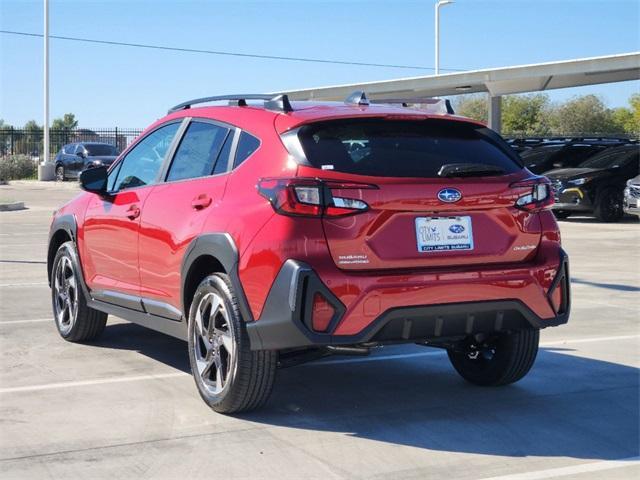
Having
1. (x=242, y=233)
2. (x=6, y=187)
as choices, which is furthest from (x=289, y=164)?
(x=6, y=187)

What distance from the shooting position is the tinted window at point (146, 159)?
22.9 ft

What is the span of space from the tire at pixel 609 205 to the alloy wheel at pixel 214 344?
17.5 m

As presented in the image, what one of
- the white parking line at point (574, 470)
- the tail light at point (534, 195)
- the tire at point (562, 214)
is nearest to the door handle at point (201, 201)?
the tail light at point (534, 195)

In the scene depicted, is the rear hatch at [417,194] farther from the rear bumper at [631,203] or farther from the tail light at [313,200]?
the rear bumper at [631,203]

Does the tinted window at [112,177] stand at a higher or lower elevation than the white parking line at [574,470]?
higher

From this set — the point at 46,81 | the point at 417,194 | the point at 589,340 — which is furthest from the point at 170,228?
the point at 46,81

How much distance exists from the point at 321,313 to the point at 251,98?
1.77 meters

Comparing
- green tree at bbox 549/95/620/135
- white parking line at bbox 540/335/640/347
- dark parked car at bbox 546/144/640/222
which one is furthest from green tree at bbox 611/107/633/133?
white parking line at bbox 540/335/640/347

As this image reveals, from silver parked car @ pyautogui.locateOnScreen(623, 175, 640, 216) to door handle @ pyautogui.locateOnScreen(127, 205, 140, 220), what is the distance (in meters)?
14.2

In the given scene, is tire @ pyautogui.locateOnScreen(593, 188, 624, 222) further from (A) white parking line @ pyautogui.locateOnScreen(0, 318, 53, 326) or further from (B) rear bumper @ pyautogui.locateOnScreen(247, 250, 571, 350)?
(B) rear bumper @ pyautogui.locateOnScreen(247, 250, 571, 350)

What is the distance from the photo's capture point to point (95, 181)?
7473mm

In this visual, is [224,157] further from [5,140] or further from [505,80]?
[5,140]

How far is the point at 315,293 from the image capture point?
204 inches

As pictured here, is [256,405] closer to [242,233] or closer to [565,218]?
[242,233]
